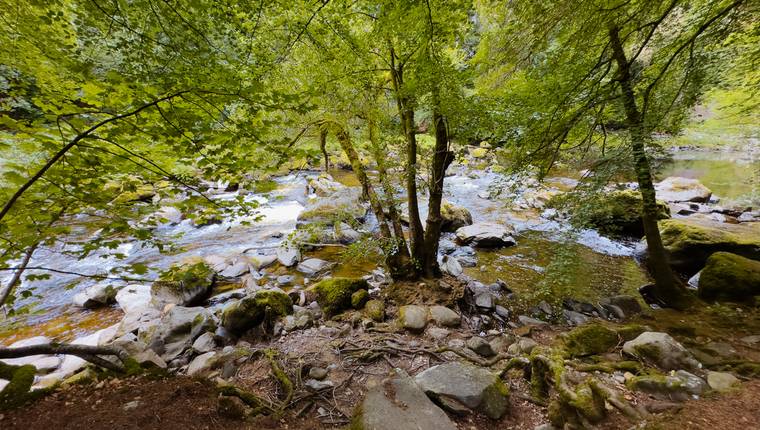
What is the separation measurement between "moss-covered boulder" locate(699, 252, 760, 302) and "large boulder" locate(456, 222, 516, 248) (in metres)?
4.08

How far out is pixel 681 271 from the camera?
689 centimetres

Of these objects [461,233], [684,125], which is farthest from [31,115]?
[461,233]

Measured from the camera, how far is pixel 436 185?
17.0ft

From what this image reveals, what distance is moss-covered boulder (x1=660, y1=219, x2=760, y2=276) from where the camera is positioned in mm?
6516

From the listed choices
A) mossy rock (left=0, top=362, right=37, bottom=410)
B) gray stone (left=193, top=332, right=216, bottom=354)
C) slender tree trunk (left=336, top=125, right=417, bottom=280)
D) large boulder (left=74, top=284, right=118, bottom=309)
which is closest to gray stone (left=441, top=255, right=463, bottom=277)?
slender tree trunk (left=336, top=125, right=417, bottom=280)

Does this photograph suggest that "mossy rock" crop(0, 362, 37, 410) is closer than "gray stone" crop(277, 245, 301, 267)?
Yes

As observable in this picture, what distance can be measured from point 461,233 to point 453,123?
5.53m

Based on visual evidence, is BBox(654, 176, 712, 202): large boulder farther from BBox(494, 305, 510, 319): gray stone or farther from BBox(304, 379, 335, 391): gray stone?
BBox(304, 379, 335, 391): gray stone

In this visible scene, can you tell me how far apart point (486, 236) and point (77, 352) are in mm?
8622

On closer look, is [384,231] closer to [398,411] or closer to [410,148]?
[410,148]

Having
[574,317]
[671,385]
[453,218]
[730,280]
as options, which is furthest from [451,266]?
[730,280]

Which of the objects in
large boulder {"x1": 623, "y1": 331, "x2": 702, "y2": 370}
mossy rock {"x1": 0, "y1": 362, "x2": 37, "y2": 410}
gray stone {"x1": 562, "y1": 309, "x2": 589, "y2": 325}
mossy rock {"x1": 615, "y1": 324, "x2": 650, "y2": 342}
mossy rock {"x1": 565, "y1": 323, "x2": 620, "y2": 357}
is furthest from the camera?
gray stone {"x1": 562, "y1": 309, "x2": 589, "y2": 325}

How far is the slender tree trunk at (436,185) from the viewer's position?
477cm

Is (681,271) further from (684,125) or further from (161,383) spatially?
(161,383)
